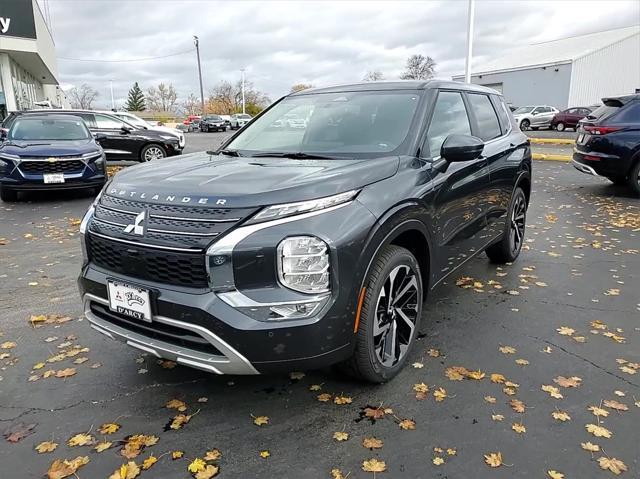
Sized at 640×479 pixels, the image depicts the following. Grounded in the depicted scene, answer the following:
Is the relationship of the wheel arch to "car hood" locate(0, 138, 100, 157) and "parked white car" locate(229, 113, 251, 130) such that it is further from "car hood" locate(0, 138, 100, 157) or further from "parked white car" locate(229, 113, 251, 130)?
"parked white car" locate(229, 113, 251, 130)

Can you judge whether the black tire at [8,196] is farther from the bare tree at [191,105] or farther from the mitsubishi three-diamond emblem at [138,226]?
the bare tree at [191,105]

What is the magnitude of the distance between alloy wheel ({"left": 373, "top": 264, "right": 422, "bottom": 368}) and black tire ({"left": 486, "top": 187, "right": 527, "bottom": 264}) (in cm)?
235

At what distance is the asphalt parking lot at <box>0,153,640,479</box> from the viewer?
252 cm

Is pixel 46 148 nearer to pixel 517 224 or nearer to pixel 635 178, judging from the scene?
pixel 517 224

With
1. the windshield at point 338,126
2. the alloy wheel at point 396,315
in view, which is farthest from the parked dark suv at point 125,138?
the alloy wheel at point 396,315

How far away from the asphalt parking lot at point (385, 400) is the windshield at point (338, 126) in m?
1.53

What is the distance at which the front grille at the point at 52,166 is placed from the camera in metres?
8.98

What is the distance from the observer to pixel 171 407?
2971mm

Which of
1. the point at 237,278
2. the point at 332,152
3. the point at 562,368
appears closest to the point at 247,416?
the point at 237,278

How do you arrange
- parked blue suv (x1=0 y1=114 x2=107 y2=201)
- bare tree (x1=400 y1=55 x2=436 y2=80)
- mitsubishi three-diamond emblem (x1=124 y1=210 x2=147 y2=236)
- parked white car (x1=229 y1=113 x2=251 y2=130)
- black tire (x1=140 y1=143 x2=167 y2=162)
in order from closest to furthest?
1. mitsubishi three-diamond emblem (x1=124 y1=210 x2=147 y2=236)
2. parked blue suv (x1=0 y1=114 x2=107 y2=201)
3. black tire (x1=140 y1=143 x2=167 y2=162)
4. parked white car (x1=229 y1=113 x2=251 y2=130)
5. bare tree (x1=400 y1=55 x2=436 y2=80)

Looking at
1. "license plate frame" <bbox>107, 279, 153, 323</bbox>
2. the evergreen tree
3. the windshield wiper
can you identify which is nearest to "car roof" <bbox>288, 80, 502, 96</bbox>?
the windshield wiper

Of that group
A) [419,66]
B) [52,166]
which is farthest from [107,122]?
[419,66]

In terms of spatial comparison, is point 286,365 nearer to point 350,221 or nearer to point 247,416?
point 247,416

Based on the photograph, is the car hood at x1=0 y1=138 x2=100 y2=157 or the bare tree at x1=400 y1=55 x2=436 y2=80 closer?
the car hood at x1=0 y1=138 x2=100 y2=157
